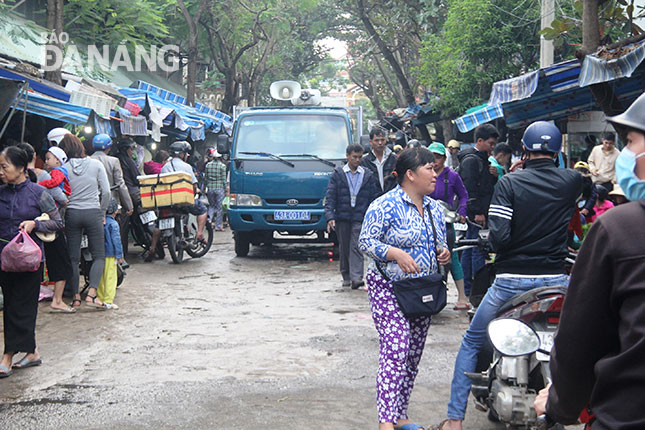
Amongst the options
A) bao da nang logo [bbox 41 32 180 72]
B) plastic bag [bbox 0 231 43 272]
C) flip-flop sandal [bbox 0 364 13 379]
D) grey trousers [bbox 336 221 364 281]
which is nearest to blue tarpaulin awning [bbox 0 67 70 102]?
bao da nang logo [bbox 41 32 180 72]

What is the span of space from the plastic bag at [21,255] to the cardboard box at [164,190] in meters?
5.76

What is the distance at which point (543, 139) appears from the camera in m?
4.37

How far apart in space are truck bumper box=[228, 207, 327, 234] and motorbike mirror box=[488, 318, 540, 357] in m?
9.71

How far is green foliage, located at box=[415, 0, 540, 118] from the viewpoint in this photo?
1748cm

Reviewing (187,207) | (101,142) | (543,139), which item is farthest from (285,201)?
(543,139)

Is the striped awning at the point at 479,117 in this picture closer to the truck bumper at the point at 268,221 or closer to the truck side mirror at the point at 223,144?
the truck bumper at the point at 268,221

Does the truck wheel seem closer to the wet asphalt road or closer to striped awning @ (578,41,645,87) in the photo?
the wet asphalt road

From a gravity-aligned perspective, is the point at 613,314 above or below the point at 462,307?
above

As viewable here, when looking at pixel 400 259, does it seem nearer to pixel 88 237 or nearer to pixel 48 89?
pixel 88 237

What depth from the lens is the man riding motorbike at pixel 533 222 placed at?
4.32 m

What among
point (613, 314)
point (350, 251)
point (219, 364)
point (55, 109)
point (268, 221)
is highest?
point (55, 109)

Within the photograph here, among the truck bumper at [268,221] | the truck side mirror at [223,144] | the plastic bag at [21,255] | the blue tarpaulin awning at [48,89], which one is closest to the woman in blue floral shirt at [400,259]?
the plastic bag at [21,255]

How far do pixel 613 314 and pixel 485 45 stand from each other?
16623 mm

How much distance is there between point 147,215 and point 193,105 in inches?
506
